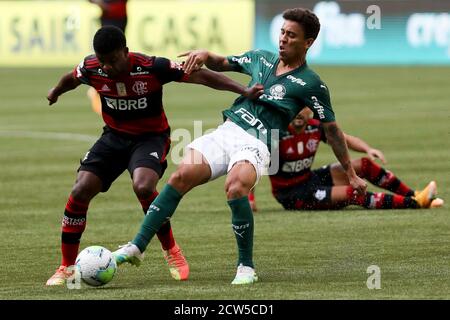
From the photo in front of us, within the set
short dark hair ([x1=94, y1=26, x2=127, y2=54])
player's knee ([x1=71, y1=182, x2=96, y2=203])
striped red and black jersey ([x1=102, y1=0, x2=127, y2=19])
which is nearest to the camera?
short dark hair ([x1=94, y1=26, x2=127, y2=54])

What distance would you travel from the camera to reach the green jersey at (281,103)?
9586 mm

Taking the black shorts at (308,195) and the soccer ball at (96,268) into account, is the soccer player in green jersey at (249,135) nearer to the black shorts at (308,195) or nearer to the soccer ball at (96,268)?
the soccer ball at (96,268)

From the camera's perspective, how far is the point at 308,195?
13.6m

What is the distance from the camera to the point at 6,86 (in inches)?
1240

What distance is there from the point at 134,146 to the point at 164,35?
24949 millimetres

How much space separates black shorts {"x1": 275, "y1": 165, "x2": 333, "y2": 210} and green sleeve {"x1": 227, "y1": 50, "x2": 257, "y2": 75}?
3.71m

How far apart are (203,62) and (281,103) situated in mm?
689

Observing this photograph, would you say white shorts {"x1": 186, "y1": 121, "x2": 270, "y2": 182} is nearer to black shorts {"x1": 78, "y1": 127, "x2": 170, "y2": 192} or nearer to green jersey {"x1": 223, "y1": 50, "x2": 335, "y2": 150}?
green jersey {"x1": 223, "y1": 50, "x2": 335, "y2": 150}

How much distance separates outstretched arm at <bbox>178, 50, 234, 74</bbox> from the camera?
9.55 meters

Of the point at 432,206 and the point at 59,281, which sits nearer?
the point at 59,281

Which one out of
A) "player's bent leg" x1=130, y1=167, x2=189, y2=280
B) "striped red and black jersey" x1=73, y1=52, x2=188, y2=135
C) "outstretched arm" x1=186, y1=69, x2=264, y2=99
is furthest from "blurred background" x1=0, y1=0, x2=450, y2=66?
"player's bent leg" x1=130, y1=167, x2=189, y2=280

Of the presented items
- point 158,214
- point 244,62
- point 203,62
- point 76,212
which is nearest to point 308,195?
point 244,62

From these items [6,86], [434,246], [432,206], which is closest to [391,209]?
[432,206]
